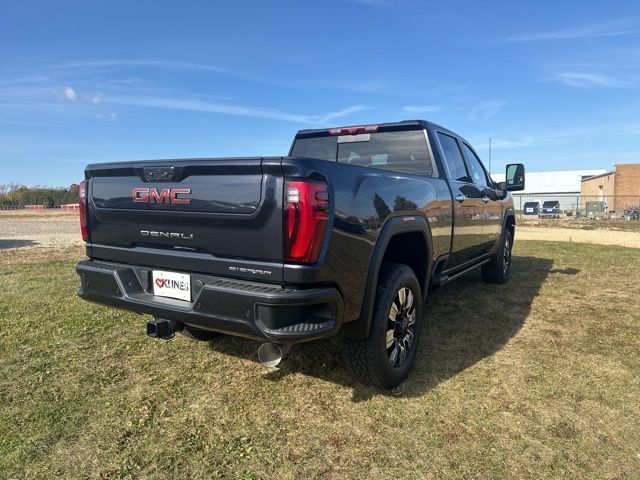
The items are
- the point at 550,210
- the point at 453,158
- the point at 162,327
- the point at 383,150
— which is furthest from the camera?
the point at 550,210

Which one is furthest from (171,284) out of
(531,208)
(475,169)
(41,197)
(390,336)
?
(41,197)

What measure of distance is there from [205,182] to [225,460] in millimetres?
1528

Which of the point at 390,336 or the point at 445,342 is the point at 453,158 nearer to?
the point at 445,342

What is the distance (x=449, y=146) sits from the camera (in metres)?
4.74

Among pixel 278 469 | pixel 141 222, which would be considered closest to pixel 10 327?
pixel 141 222

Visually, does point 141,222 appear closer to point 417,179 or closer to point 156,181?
point 156,181

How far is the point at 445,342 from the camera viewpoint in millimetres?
4199

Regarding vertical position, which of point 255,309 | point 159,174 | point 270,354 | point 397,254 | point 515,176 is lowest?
point 270,354

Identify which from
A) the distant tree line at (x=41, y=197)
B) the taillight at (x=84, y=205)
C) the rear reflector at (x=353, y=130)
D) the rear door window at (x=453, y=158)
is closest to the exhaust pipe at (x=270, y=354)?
the taillight at (x=84, y=205)

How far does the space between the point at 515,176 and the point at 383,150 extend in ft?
8.88

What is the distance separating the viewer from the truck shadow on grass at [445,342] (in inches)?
136

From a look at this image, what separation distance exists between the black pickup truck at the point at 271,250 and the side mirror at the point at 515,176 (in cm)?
285

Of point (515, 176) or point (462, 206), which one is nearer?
point (462, 206)

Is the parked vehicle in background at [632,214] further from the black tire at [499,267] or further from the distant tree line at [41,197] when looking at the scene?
the distant tree line at [41,197]
